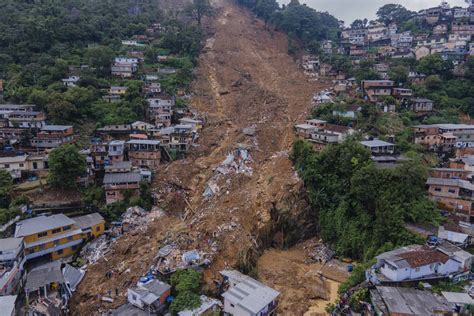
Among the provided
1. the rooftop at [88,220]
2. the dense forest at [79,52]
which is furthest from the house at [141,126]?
the rooftop at [88,220]

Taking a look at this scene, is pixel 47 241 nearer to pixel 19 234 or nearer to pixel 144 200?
pixel 19 234

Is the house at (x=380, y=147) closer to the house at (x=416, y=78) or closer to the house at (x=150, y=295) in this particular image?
the house at (x=416, y=78)

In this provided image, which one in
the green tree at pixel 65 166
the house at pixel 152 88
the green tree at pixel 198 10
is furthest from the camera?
the green tree at pixel 198 10

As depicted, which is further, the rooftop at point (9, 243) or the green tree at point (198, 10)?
the green tree at point (198, 10)

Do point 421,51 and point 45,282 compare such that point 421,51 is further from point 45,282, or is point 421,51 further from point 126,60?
point 45,282

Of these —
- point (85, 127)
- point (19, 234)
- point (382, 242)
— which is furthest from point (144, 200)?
point (382, 242)

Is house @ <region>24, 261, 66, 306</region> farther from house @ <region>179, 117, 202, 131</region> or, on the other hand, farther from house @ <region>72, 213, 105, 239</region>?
house @ <region>179, 117, 202, 131</region>

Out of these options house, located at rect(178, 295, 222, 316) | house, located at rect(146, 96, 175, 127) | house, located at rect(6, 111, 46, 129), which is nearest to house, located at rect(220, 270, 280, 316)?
house, located at rect(178, 295, 222, 316)
